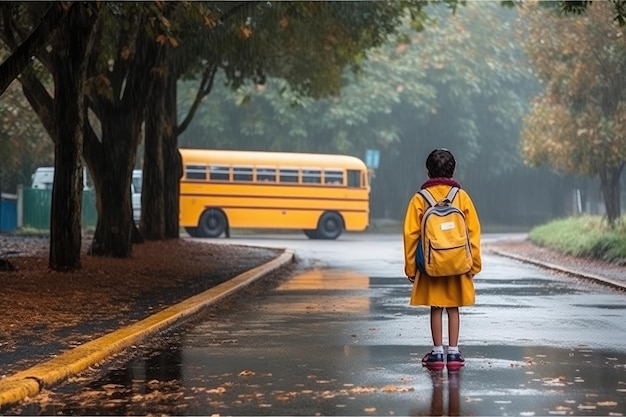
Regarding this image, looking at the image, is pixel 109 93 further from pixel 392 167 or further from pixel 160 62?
pixel 392 167

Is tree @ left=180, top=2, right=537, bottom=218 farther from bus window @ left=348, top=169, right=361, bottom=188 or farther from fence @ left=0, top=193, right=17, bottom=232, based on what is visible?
fence @ left=0, top=193, right=17, bottom=232

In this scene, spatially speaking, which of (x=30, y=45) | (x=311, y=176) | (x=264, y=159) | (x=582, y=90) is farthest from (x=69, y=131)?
(x=311, y=176)

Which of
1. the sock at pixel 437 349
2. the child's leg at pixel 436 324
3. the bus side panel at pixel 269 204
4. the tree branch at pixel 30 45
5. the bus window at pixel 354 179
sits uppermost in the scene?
the tree branch at pixel 30 45

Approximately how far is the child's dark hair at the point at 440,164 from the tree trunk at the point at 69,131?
10.8 meters

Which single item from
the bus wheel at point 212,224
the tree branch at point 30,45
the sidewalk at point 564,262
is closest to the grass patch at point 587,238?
the sidewalk at point 564,262

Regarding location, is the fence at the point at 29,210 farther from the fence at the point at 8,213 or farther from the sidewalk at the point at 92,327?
the sidewalk at the point at 92,327

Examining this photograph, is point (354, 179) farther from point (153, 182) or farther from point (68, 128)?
point (68, 128)

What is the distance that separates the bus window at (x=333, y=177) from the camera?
48.3 meters

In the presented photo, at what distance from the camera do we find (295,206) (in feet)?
156

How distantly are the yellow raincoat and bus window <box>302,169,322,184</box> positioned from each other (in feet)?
122

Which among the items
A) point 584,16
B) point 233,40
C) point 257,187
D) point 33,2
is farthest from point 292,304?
point 257,187

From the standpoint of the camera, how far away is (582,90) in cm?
3575

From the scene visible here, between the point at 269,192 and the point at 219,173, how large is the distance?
1.82 m

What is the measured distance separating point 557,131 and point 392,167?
2678 centimetres
